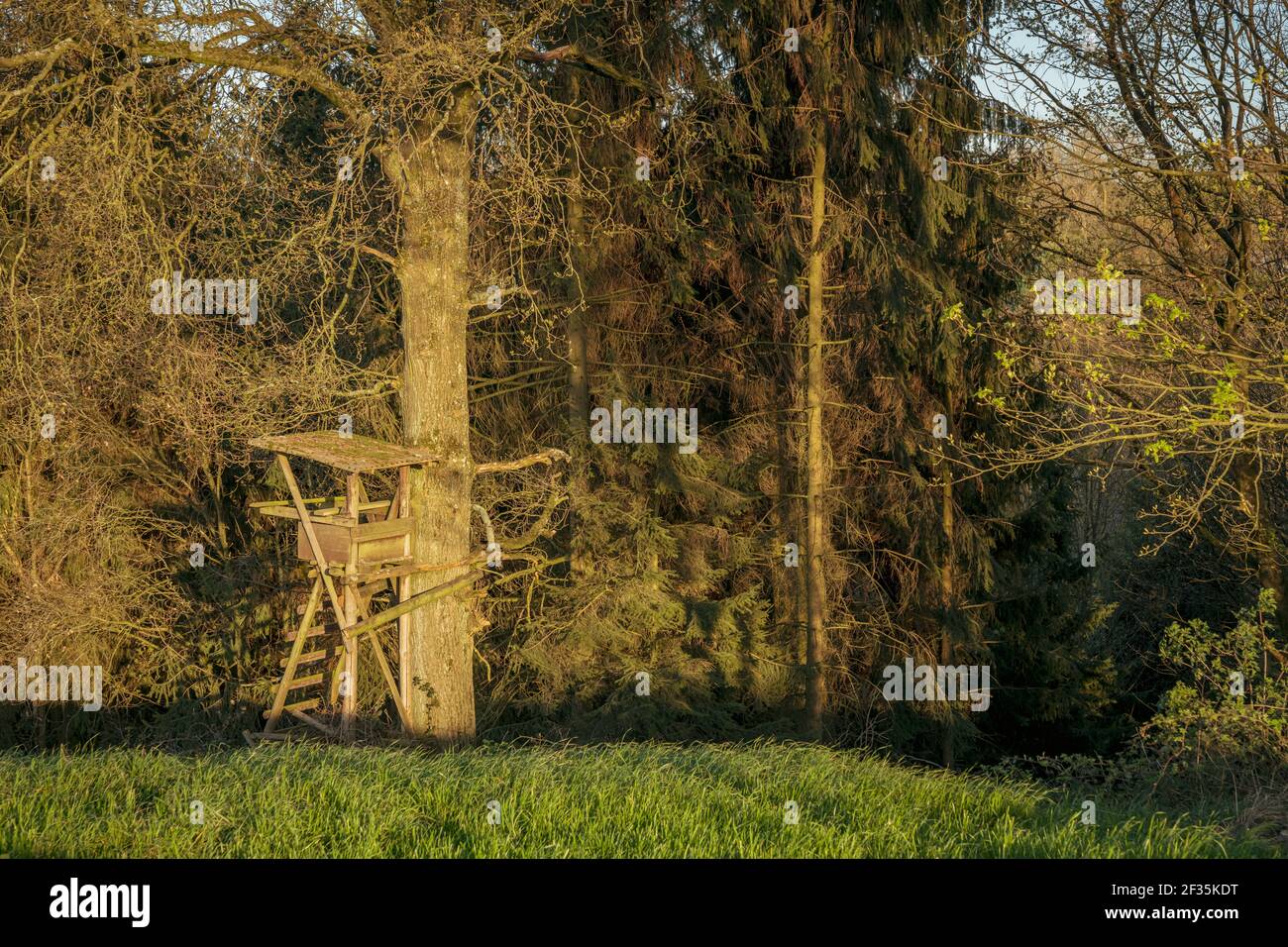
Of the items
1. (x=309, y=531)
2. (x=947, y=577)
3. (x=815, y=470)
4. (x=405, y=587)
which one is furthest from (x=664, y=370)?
(x=309, y=531)

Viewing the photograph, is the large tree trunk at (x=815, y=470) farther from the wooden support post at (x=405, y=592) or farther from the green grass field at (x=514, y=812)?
the green grass field at (x=514, y=812)

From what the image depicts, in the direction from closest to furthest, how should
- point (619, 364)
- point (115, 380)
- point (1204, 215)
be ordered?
point (1204, 215) → point (115, 380) → point (619, 364)

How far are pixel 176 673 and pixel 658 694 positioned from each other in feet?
21.2

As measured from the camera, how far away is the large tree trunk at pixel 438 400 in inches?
445

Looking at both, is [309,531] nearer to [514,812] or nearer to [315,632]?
[315,632]

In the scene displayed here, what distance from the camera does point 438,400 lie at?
37.5ft

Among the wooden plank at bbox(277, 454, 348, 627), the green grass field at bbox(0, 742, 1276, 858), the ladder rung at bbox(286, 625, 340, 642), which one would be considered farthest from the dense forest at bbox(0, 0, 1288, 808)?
the green grass field at bbox(0, 742, 1276, 858)

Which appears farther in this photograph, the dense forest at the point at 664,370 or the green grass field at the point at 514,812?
the dense forest at the point at 664,370

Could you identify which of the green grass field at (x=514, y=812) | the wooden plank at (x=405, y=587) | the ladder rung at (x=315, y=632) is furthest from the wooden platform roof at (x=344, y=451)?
the green grass field at (x=514, y=812)

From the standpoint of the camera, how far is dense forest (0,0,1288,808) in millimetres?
11445

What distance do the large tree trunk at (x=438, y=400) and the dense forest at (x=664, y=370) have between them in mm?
42

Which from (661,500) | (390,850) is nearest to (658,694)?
(661,500)
